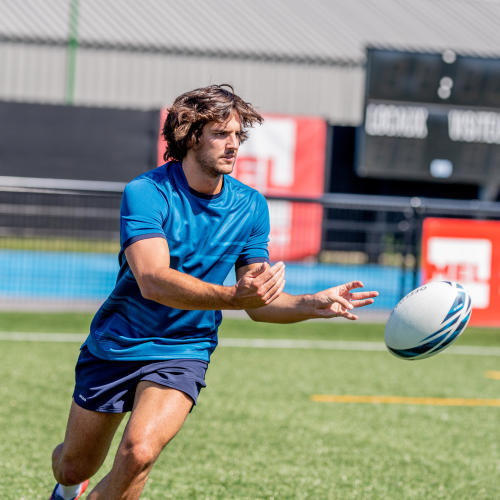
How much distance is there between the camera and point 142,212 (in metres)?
3.25

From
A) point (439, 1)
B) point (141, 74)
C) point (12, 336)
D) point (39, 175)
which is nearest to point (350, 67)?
point (439, 1)

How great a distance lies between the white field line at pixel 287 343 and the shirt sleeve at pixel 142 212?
6.08 m

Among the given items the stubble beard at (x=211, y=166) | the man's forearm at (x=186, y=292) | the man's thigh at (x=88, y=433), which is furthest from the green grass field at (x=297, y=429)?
the stubble beard at (x=211, y=166)

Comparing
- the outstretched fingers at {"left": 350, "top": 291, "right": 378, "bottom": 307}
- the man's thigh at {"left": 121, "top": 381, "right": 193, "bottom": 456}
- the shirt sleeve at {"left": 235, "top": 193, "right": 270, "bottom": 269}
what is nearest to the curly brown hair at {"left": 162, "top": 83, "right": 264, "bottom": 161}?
the shirt sleeve at {"left": 235, "top": 193, "right": 270, "bottom": 269}

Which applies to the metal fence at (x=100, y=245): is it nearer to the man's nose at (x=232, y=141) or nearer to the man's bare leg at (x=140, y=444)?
the man's nose at (x=232, y=141)

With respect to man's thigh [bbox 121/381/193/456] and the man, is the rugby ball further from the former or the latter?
man's thigh [bbox 121/381/193/456]

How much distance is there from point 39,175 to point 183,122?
16.4m

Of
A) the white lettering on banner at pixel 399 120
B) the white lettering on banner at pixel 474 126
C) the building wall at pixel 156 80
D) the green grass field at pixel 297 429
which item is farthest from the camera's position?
the building wall at pixel 156 80

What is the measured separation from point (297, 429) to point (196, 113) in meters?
3.23

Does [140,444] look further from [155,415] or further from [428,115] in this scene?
[428,115]

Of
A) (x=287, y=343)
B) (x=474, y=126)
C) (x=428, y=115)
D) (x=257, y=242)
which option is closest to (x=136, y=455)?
(x=257, y=242)

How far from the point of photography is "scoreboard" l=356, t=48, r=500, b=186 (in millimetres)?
17328

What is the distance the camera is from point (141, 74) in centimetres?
2341

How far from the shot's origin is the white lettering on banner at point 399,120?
57.3 ft
